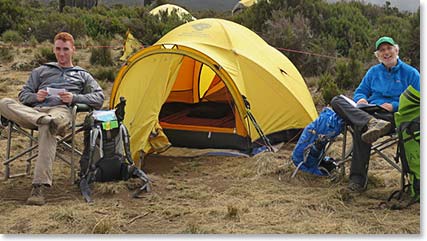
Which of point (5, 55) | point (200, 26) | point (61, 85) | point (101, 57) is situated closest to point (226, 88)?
point (200, 26)

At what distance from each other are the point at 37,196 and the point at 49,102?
822 millimetres

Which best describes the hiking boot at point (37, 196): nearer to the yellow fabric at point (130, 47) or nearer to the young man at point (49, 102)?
the young man at point (49, 102)

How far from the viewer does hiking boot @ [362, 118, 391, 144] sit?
11.6 ft

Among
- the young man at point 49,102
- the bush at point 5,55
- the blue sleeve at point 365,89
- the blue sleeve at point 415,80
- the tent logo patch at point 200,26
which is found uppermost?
the tent logo patch at point 200,26

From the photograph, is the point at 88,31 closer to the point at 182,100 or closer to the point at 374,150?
the point at 182,100

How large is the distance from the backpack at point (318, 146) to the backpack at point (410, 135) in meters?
0.69

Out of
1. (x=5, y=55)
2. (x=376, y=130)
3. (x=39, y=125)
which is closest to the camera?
(x=376, y=130)

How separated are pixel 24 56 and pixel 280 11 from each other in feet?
16.5

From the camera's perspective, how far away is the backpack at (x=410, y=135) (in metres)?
3.34

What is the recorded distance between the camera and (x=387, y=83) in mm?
4188

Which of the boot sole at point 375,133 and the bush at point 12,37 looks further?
the bush at point 12,37

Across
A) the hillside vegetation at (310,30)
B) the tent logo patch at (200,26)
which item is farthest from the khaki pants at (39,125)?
the hillside vegetation at (310,30)

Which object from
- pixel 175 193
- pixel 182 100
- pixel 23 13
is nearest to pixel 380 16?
pixel 182 100

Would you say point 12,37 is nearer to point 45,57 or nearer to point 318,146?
point 45,57
